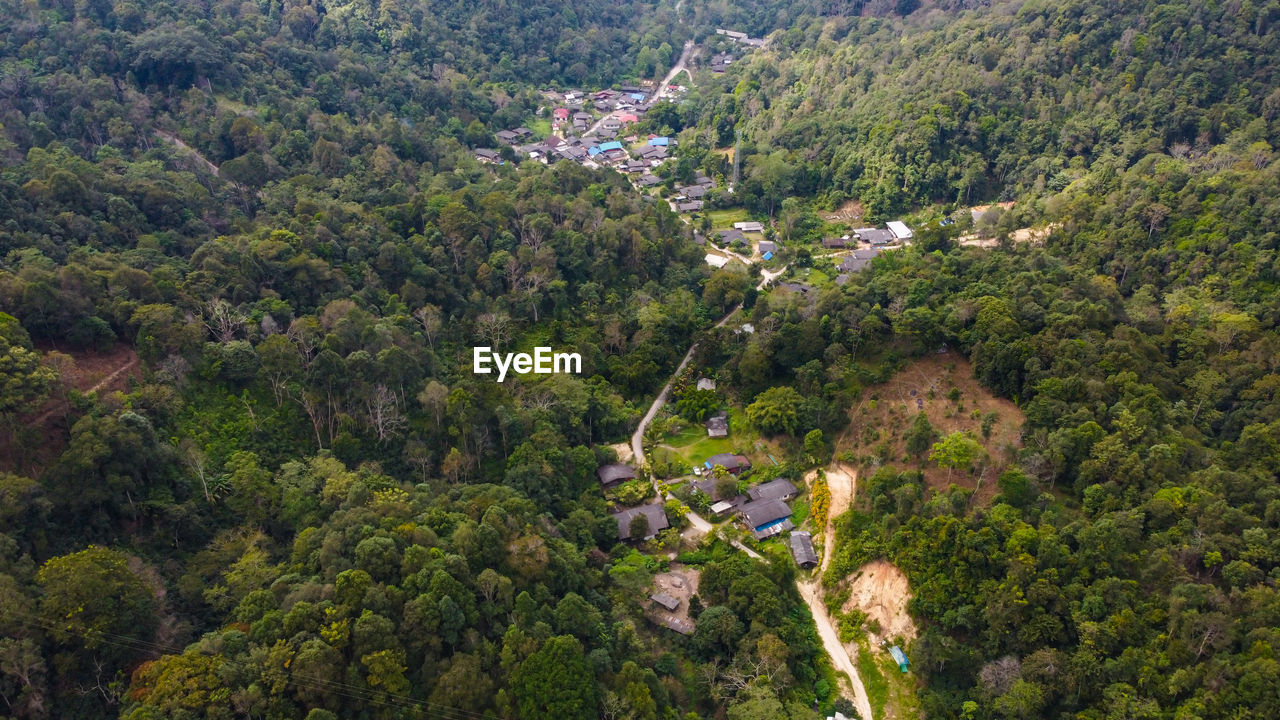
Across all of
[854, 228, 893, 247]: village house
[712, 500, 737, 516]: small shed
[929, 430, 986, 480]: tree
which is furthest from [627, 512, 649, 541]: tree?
[854, 228, 893, 247]: village house

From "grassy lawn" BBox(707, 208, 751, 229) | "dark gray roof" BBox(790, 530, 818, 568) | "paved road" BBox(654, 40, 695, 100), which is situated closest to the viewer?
"dark gray roof" BBox(790, 530, 818, 568)

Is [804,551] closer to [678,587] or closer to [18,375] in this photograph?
[678,587]

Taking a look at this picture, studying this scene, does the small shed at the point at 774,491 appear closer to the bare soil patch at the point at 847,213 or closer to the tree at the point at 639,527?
the tree at the point at 639,527

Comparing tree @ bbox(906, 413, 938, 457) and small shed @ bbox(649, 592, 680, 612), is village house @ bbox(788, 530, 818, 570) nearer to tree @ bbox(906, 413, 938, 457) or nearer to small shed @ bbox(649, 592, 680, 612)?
small shed @ bbox(649, 592, 680, 612)

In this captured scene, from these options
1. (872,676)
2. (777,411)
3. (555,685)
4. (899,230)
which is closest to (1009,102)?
(899,230)

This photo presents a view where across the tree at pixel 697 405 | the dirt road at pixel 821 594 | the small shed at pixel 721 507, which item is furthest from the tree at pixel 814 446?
the tree at pixel 697 405

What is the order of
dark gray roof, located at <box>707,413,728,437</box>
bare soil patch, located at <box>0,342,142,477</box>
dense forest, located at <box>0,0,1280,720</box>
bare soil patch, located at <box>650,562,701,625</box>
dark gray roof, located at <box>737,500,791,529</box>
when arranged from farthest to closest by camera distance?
1. dark gray roof, located at <box>707,413,728,437</box>
2. dark gray roof, located at <box>737,500,791,529</box>
3. bare soil patch, located at <box>650,562,701,625</box>
4. bare soil patch, located at <box>0,342,142,477</box>
5. dense forest, located at <box>0,0,1280,720</box>
